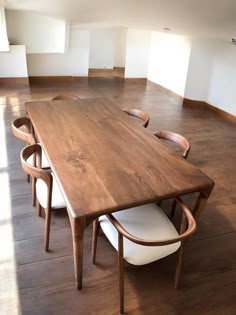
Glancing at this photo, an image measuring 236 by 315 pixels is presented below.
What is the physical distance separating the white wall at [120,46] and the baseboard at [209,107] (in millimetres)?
3312

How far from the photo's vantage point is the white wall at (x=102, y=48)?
7.03m

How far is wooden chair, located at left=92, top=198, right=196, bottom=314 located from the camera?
1.33m

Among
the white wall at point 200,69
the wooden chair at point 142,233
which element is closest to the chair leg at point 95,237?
the wooden chair at point 142,233

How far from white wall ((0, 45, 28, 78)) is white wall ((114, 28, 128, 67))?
9.26 feet

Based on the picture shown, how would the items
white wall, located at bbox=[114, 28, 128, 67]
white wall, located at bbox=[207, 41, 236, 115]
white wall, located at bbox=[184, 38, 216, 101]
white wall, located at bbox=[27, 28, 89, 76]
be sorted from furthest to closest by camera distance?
white wall, located at bbox=[114, 28, 128, 67]
white wall, located at bbox=[27, 28, 89, 76]
white wall, located at bbox=[184, 38, 216, 101]
white wall, located at bbox=[207, 41, 236, 115]

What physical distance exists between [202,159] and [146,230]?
1968 millimetres

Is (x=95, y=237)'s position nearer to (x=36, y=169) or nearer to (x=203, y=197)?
(x=36, y=169)

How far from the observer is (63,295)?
5.20 feet

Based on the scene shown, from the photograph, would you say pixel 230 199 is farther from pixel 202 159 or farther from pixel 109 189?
pixel 109 189

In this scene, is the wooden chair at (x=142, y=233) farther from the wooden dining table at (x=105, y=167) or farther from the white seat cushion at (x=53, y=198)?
the white seat cushion at (x=53, y=198)

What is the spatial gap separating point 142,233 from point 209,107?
13.6 ft

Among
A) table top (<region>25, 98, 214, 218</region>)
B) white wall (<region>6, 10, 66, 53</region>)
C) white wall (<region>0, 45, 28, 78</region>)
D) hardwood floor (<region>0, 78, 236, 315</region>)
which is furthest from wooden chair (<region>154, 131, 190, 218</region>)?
white wall (<region>6, 10, 66, 53</region>)

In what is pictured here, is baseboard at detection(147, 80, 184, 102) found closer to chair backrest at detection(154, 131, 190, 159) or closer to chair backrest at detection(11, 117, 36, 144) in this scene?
chair backrest at detection(154, 131, 190, 159)

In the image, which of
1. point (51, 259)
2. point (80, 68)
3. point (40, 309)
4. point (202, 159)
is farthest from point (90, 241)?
point (80, 68)
